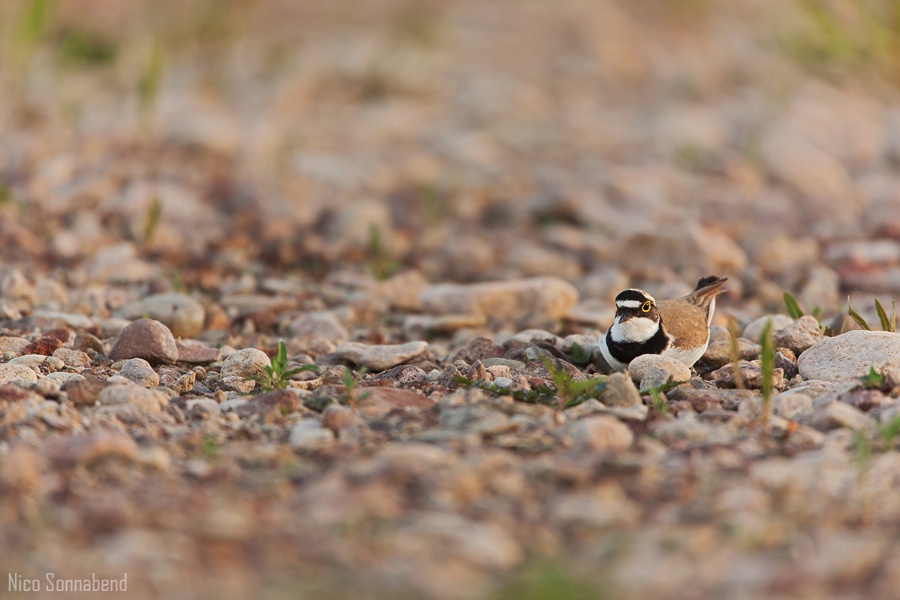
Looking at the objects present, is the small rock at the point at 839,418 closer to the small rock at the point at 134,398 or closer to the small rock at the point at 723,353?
the small rock at the point at 723,353

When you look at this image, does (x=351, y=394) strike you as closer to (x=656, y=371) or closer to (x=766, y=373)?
(x=656, y=371)

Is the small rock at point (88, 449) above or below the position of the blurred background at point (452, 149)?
below

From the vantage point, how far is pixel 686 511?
2.80 meters

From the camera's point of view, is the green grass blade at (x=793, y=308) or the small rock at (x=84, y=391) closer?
the small rock at (x=84, y=391)

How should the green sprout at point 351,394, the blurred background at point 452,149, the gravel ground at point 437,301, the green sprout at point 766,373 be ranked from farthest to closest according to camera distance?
the blurred background at point 452,149
the green sprout at point 351,394
the green sprout at point 766,373
the gravel ground at point 437,301

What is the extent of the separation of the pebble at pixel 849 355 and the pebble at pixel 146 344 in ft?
7.97

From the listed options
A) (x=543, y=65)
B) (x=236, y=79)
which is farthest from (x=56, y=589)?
(x=543, y=65)

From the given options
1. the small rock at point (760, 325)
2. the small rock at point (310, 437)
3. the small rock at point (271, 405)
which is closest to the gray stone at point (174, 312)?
the small rock at point (271, 405)

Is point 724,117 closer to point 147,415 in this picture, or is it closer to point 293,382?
point 293,382

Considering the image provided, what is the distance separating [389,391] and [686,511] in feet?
4.28

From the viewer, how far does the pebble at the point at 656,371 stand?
13.1 feet

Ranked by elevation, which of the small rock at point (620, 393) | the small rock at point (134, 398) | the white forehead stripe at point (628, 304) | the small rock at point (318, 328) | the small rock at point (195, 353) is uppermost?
the small rock at point (318, 328)

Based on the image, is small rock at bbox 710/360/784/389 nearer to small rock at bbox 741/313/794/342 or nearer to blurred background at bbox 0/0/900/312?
small rock at bbox 741/313/794/342

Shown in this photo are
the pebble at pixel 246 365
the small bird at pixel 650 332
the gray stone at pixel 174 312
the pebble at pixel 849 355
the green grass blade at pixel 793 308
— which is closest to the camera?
the pebble at pixel 849 355
